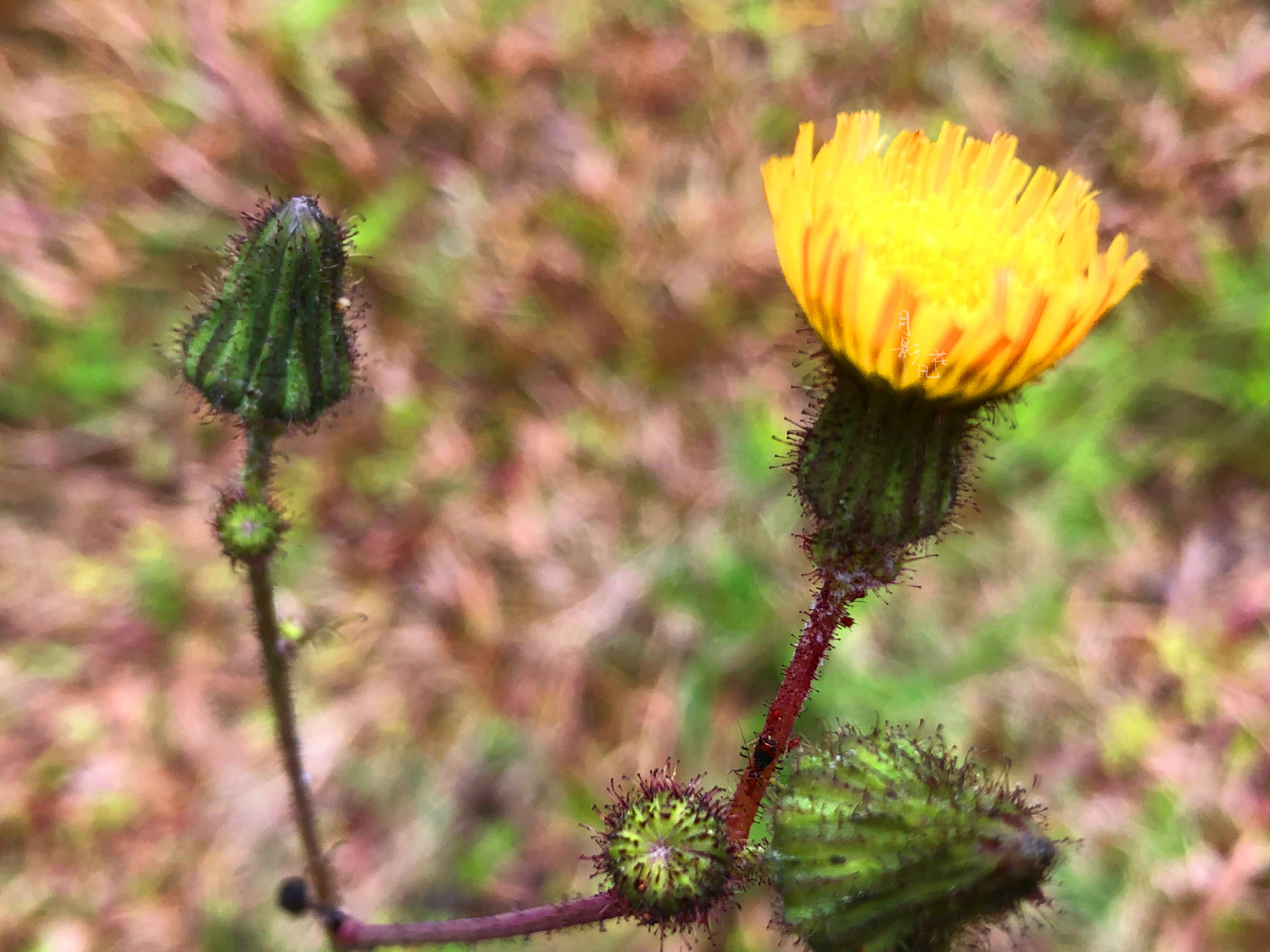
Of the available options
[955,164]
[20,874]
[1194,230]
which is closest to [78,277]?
[20,874]

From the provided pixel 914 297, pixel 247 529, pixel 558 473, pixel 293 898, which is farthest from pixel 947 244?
pixel 558 473

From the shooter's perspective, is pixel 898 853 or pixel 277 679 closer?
pixel 898 853

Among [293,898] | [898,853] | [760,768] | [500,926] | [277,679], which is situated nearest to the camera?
[898,853]

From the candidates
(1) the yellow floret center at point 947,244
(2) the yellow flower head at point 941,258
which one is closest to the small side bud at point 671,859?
(2) the yellow flower head at point 941,258

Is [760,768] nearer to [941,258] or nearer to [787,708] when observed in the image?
[787,708]

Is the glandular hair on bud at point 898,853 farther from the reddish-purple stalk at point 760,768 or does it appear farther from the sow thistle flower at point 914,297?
the sow thistle flower at point 914,297

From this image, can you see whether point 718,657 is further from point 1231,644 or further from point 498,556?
point 1231,644

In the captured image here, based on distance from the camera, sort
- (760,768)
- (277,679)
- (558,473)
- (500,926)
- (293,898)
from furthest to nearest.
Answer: (558,473)
(293,898)
(277,679)
(500,926)
(760,768)
